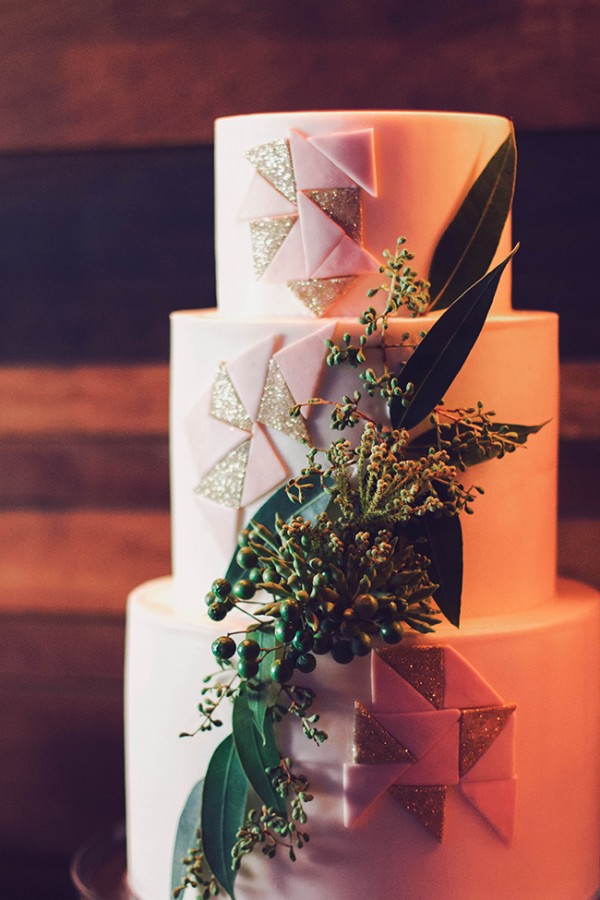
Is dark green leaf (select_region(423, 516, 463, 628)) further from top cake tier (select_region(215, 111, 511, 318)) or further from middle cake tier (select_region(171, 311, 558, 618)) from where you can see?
top cake tier (select_region(215, 111, 511, 318))

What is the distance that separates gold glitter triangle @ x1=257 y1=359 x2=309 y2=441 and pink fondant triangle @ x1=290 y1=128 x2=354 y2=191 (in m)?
0.19

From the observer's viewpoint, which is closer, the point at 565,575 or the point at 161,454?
the point at 565,575

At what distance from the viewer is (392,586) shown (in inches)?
42.3

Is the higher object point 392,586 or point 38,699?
point 392,586

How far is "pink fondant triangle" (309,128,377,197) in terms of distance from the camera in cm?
113

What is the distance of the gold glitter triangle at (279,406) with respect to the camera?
1.13 m

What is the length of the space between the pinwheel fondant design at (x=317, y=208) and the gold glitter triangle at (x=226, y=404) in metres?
0.12

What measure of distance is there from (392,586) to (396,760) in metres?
0.18

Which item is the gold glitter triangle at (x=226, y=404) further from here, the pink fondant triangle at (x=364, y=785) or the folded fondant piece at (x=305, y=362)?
the pink fondant triangle at (x=364, y=785)

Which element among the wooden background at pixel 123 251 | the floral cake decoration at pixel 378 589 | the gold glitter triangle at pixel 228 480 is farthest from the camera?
the wooden background at pixel 123 251

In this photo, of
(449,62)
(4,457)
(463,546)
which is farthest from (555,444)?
(4,457)

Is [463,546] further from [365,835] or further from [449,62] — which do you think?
[449,62]

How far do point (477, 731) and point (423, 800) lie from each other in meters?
0.09

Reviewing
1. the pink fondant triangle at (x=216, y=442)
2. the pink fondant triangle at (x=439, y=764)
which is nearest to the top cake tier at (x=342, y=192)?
the pink fondant triangle at (x=216, y=442)
